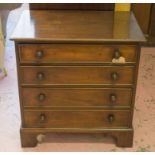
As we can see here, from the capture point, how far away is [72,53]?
1.45 m

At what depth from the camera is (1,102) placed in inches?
85.6

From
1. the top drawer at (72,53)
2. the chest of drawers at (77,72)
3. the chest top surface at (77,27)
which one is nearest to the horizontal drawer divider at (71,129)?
the chest of drawers at (77,72)

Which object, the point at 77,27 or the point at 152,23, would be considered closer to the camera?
the point at 77,27

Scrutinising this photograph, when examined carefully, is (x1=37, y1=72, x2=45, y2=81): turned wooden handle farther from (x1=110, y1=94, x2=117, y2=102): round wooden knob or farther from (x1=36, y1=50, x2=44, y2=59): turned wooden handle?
(x1=110, y1=94, x2=117, y2=102): round wooden knob

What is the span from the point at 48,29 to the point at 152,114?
1018 mm

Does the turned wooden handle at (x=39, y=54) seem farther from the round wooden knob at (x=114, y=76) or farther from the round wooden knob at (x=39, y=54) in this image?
the round wooden knob at (x=114, y=76)

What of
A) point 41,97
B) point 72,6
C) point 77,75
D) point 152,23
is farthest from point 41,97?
point 152,23

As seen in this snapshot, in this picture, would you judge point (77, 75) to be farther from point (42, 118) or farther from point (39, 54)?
point (42, 118)

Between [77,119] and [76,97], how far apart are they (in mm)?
151

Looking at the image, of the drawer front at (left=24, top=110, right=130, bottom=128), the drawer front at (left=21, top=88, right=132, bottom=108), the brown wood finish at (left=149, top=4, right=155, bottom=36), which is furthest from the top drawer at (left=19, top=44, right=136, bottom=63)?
the brown wood finish at (left=149, top=4, right=155, bottom=36)

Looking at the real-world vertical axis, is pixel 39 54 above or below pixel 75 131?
above

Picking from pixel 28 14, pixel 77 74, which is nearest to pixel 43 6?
pixel 28 14

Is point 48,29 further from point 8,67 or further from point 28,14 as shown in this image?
point 8,67

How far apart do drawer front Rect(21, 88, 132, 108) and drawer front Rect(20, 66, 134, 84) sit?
0.05 metres
